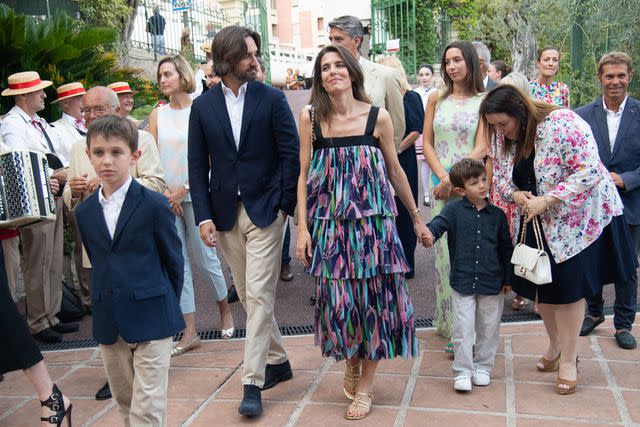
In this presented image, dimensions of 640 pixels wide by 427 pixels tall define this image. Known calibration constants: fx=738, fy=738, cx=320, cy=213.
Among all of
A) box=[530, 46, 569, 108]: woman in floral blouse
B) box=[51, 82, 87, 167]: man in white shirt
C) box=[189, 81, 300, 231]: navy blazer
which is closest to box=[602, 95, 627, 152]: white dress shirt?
box=[530, 46, 569, 108]: woman in floral blouse

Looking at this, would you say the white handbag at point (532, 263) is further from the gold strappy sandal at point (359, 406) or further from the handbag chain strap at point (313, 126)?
the handbag chain strap at point (313, 126)

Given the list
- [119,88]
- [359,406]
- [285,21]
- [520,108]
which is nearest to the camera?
[359,406]

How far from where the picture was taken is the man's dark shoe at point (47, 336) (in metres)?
5.93

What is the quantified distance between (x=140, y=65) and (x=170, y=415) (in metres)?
13.6

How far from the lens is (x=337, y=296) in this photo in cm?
405

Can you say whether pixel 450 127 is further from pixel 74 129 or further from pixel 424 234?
pixel 74 129

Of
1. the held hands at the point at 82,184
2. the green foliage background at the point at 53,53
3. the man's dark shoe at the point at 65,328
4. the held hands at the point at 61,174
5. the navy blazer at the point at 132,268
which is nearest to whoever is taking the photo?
the navy blazer at the point at 132,268

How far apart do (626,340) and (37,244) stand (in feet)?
14.8

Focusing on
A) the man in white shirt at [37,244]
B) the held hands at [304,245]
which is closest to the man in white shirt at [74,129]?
the man in white shirt at [37,244]

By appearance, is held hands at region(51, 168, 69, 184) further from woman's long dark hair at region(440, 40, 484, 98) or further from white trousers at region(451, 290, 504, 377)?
white trousers at region(451, 290, 504, 377)

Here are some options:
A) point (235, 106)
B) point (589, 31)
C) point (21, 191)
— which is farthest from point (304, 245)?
point (589, 31)

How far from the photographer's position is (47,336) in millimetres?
5930

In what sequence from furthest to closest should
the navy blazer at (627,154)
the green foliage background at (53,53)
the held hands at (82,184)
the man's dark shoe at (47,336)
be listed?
the green foliage background at (53,53) < the man's dark shoe at (47,336) < the navy blazer at (627,154) < the held hands at (82,184)

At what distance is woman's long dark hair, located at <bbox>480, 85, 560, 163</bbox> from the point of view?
4219mm
